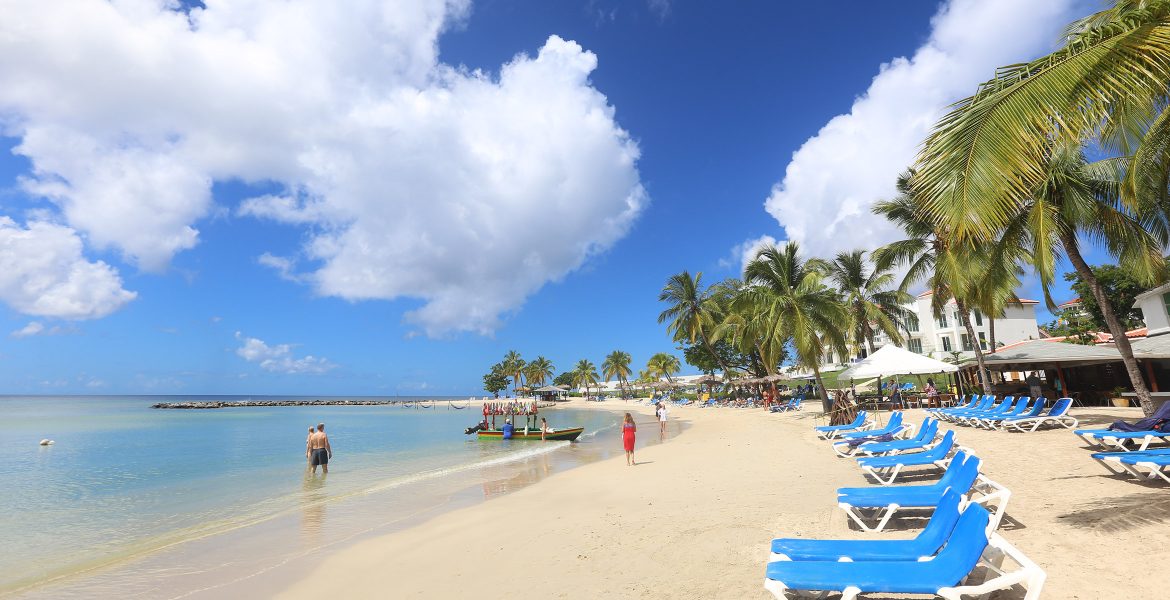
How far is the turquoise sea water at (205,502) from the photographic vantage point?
26.7 ft

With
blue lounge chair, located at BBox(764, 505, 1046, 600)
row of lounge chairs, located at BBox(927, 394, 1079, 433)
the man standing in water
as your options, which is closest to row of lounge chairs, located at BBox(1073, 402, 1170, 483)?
row of lounge chairs, located at BBox(927, 394, 1079, 433)

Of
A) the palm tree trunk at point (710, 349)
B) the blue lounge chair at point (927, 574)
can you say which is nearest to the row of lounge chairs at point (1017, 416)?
the blue lounge chair at point (927, 574)

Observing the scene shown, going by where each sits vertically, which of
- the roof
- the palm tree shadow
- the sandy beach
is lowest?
the sandy beach

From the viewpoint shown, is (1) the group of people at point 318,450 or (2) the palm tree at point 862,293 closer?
(1) the group of people at point 318,450

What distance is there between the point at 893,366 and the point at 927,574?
16.8 m

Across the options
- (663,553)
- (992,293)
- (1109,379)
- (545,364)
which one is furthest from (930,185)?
A: (545,364)

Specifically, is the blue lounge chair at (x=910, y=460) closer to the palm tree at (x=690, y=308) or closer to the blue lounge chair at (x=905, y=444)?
the blue lounge chair at (x=905, y=444)

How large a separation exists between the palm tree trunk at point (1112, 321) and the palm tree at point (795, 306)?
905cm

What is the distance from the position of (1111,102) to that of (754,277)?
22179 mm

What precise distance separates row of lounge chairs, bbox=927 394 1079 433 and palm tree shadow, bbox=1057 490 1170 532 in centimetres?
601

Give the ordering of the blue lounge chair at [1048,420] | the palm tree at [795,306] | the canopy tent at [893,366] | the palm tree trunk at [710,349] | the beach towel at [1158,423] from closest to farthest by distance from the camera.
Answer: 1. the beach towel at [1158,423]
2. the blue lounge chair at [1048,420]
3. the canopy tent at [893,366]
4. the palm tree at [795,306]
5. the palm tree trunk at [710,349]

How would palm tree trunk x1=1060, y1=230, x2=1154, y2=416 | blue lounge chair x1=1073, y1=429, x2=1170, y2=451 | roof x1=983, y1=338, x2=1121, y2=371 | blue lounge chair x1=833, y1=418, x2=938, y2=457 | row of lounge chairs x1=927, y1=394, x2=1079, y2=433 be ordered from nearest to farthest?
blue lounge chair x1=1073, y1=429, x2=1170, y2=451 < blue lounge chair x1=833, y1=418, x2=938, y2=457 < palm tree trunk x1=1060, y1=230, x2=1154, y2=416 < row of lounge chairs x1=927, y1=394, x2=1079, y2=433 < roof x1=983, y1=338, x2=1121, y2=371

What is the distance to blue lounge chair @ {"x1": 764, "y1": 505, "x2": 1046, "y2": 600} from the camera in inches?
133

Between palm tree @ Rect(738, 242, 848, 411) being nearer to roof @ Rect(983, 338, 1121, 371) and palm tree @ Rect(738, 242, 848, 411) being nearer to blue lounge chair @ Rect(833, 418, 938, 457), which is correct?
roof @ Rect(983, 338, 1121, 371)
